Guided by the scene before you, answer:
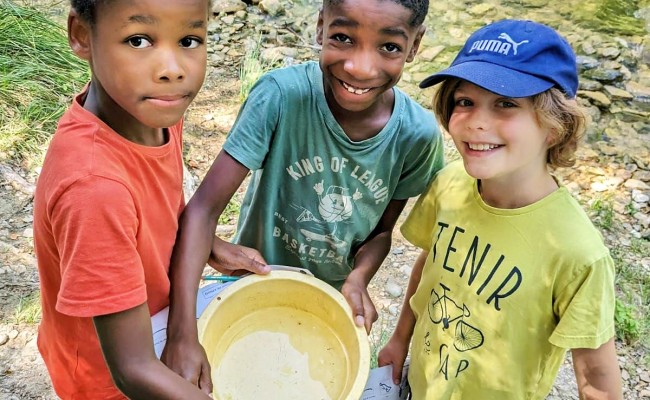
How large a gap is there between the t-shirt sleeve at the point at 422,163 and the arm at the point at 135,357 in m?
0.95

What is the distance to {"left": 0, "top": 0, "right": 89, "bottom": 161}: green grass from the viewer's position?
3555 millimetres

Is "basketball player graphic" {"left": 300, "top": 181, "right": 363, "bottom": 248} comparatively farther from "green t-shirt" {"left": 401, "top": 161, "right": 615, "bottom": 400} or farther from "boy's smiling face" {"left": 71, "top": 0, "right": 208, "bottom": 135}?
"boy's smiling face" {"left": 71, "top": 0, "right": 208, "bottom": 135}

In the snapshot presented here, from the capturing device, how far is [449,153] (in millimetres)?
4145

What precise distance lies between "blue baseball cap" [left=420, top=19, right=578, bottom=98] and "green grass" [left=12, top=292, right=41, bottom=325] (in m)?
2.13

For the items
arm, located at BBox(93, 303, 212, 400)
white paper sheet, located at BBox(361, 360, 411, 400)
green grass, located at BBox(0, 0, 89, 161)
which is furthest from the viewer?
green grass, located at BBox(0, 0, 89, 161)

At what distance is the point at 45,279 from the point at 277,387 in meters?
0.74

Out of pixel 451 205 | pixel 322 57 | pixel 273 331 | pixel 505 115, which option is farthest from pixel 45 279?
pixel 505 115

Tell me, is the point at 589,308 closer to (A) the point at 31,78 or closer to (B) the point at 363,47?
(B) the point at 363,47

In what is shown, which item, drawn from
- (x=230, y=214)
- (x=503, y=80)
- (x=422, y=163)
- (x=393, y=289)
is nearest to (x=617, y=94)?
(x=393, y=289)

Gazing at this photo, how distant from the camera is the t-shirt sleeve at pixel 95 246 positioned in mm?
1117

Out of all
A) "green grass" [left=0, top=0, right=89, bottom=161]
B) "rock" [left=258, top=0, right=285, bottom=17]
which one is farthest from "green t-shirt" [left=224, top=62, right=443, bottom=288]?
"rock" [left=258, top=0, right=285, bottom=17]

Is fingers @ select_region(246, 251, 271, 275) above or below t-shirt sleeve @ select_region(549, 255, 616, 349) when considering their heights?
below

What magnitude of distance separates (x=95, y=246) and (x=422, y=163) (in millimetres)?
1062

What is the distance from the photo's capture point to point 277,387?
1743mm
